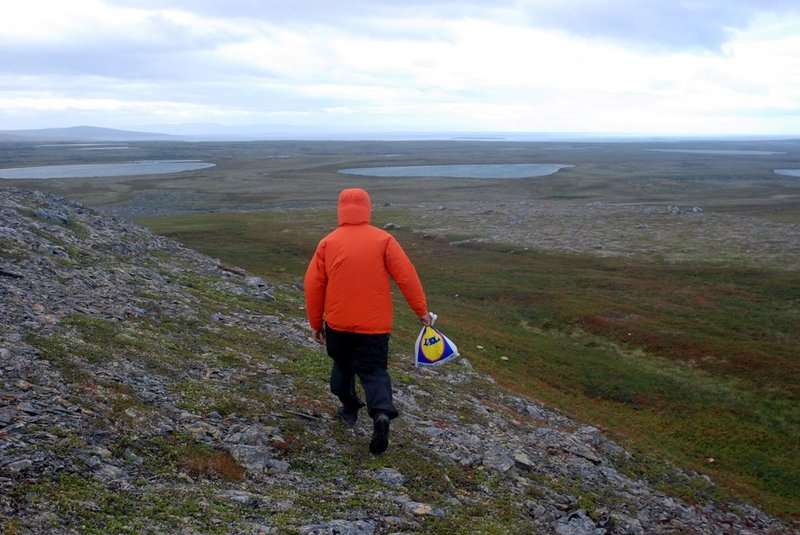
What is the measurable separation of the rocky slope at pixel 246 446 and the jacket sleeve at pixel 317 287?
2064 mm

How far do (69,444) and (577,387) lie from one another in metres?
19.9

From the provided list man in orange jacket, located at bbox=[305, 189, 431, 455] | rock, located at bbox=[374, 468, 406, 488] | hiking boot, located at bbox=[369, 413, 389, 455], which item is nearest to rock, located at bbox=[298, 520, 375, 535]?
rock, located at bbox=[374, 468, 406, 488]

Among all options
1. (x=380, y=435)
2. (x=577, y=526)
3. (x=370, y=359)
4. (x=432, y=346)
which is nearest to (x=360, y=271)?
(x=370, y=359)

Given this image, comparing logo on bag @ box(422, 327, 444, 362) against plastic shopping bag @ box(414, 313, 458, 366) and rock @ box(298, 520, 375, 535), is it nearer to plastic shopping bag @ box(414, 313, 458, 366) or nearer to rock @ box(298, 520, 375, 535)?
plastic shopping bag @ box(414, 313, 458, 366)

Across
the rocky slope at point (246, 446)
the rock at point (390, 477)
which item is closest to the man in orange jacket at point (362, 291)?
the rock at point (390, 477)

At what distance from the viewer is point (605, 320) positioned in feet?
111

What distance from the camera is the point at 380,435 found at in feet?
32.7

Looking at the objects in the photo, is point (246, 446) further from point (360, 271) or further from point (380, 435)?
point (360, 271)

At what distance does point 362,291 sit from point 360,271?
0.99ft

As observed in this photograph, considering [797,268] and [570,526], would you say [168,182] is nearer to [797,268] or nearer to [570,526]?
[797,268]

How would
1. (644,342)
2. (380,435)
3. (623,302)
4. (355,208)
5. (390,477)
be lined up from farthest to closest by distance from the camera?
(623,302)
(644,342)
(380,435)
(390,477)
(355,208)

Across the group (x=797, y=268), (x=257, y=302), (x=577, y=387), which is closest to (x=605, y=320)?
(x=577, y=387)

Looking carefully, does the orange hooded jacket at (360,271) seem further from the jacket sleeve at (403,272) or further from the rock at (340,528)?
the rock at (340,528)

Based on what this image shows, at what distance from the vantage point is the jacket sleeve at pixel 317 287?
970 cm
